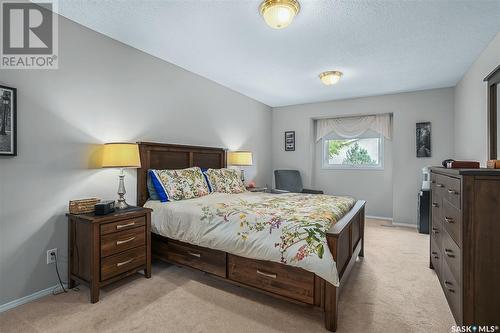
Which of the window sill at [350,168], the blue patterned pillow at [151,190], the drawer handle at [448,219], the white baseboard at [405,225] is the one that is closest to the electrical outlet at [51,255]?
the blue patterned pillow at [151,190]

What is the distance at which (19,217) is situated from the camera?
6.80 ft

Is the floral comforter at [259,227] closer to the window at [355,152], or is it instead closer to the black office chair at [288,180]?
the black office chair at [288,180]

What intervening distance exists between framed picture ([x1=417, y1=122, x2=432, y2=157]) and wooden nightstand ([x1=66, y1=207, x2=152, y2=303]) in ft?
15.3

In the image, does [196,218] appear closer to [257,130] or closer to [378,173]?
[257,130]

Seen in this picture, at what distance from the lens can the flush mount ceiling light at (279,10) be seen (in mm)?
1991

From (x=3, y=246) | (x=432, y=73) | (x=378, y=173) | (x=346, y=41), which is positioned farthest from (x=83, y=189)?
(x=378, y=173)

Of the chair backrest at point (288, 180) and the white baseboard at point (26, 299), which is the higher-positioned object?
the chair backrest at point (288, 180)

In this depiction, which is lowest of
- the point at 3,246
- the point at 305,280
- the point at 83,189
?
the point at 305,280

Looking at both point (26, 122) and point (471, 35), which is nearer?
point (26, 122)

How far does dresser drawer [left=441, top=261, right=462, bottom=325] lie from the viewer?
157 cm

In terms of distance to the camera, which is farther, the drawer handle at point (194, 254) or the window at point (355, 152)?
the window at point (355, 152)

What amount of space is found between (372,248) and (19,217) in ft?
12.9

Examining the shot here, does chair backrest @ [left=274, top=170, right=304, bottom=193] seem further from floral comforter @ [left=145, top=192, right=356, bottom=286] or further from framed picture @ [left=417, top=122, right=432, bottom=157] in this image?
floral comforter @ [left=145, top=192, right=356, bottom=286]

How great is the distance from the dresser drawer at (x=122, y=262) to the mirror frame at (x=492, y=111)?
3706 millimetres
